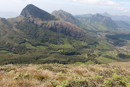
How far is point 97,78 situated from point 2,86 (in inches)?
409

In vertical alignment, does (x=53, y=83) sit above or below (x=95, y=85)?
above

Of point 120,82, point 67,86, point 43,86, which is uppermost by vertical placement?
point 43,86

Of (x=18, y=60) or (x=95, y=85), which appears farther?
(x=18, y=60)

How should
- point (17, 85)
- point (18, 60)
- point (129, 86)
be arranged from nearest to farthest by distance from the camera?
1. point (17, 85)
2. point (129, 86)
3. point (18, 60)

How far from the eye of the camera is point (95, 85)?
8836mm

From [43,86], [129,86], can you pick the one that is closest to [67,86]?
[43,86]

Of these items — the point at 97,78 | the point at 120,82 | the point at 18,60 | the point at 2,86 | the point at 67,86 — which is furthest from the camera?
the point at 18,60

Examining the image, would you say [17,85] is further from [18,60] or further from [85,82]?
[18,60]

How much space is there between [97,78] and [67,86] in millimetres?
5183

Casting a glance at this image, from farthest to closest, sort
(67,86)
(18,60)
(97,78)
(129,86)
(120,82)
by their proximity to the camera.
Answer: (18,60) → (97,78) → (120,82) → (129,86) → (67,86)

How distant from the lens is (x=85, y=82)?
8.85 m

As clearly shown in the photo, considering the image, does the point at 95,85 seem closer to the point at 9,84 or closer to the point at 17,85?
the point at 17,85

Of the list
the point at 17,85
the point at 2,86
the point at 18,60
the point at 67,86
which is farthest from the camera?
the point at 18,60

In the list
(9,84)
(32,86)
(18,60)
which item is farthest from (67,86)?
(18,60)
